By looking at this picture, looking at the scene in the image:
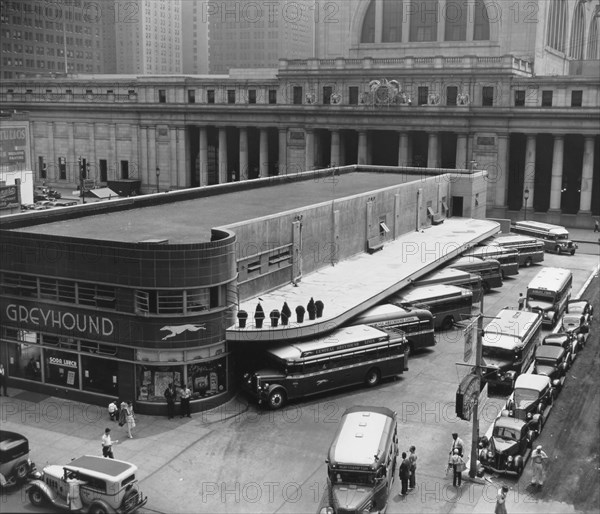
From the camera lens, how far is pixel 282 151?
10419 centimetres

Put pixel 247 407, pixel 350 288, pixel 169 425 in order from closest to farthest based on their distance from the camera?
pixel 169 425 → pixel 247 407 → pixel 350 288

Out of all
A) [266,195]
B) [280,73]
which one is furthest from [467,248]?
[280,73]

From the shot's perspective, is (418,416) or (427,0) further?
(427,0)

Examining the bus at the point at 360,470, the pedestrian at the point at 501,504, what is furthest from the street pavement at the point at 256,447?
the pedestrian at the point at 501,504

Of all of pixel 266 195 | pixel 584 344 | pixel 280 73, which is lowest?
pixel 584 344

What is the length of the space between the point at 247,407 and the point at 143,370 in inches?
197

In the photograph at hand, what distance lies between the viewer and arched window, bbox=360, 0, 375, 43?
10812 centimetres

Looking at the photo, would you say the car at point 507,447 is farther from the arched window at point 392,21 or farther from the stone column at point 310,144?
the arched window at point 392,21

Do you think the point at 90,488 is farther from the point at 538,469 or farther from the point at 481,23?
the point at 481,23

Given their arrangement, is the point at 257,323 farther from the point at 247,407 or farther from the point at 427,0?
the point at 427,0

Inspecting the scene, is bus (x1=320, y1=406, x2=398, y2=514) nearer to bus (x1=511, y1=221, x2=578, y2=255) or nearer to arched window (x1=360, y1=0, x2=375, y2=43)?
bus (x1=511, y1=221, x2=578, y2=255)

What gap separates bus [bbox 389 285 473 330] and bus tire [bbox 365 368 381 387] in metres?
8.71

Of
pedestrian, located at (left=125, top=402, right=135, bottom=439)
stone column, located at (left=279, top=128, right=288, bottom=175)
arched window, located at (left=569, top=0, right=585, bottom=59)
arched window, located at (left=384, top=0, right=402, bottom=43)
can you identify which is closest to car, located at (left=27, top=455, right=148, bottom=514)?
pedestrian, located at (left=125, top=402, right=135, bottom=439)

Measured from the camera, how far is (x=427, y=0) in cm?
10350
